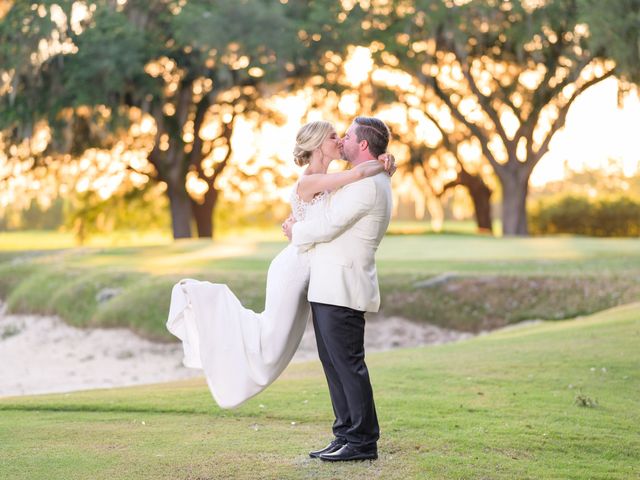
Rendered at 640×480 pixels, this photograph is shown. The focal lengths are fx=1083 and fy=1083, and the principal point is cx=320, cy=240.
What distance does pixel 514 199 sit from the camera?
3441cm

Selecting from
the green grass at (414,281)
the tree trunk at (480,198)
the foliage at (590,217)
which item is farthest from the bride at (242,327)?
the foliage at (590,217)

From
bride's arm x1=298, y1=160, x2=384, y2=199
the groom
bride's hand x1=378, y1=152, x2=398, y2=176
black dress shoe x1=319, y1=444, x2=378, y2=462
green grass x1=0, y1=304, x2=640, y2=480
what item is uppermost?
bride's hand x1=378, y1=152, x2=398, y2=176


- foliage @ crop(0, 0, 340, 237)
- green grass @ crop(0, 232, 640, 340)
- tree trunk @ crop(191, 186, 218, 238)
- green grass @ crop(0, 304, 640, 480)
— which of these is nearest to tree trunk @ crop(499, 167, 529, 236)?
green grass @ crop(0, 232, 640, 340)

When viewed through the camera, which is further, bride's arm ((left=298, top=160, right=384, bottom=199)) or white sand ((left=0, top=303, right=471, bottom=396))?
white sand ((left=0, top=303, right=471, bottom=396))

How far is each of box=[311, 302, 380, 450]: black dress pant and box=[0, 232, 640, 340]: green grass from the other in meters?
11.4

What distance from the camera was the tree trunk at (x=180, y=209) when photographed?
35.0m

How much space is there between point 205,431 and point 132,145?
2796cm

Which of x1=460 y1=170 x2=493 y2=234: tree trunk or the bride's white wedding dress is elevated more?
x1=460 y1=170 x2=493 y2=234: tree trunk

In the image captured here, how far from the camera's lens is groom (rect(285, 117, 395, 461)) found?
6512mm

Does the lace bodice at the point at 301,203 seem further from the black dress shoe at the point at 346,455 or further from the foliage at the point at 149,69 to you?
the foliage at the point at 149,69

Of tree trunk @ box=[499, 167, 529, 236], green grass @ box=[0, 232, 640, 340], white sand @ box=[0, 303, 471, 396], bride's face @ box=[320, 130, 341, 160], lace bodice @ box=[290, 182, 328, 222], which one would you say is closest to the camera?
bride's face @ box=[320, 130, 341, 160]

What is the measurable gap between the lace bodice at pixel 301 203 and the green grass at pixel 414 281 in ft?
38.0

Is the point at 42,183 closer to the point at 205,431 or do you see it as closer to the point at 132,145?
the point at 132,145

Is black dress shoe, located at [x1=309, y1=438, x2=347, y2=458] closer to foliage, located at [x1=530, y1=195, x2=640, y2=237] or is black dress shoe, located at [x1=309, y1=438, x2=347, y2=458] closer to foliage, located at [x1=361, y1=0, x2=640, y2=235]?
foliage, located at [x1=361, y1=0, x2=640, y2=235]
